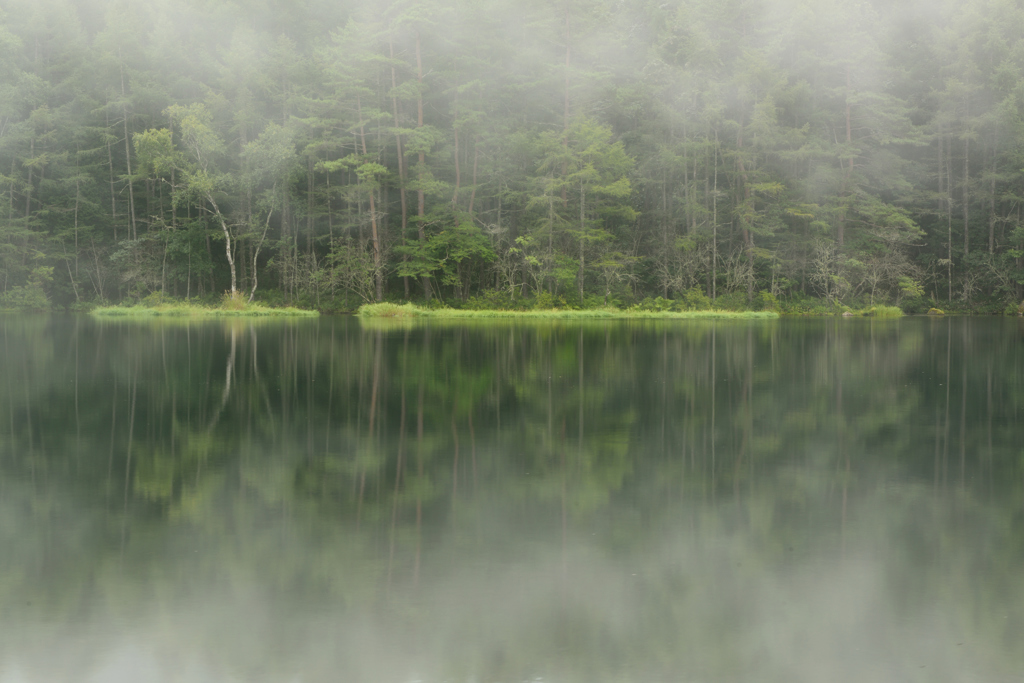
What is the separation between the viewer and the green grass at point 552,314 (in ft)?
131

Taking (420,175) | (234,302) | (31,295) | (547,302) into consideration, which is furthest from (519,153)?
(31,295)

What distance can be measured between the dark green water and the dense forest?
33.1 meters

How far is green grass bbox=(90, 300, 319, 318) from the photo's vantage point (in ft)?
137

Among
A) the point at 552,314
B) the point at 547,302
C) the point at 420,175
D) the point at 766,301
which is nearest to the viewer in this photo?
the point at 552,314

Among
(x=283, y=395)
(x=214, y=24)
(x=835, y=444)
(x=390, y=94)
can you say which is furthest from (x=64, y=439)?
(x=214, y=24)

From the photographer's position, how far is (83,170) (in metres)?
49.4

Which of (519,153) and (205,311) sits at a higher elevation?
(519,153)

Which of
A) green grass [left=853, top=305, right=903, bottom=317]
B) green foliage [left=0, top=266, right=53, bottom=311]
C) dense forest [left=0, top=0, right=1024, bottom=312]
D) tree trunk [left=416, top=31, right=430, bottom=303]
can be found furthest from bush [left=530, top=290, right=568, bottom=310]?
green foliage [left=0, top=266, right=53, bottom=311]

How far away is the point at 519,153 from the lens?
146ft

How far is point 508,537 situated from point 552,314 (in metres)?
35.2

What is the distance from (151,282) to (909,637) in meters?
48.9

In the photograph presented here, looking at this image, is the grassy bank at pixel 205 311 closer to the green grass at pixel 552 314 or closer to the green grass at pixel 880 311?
the green grass at pixel 552 314

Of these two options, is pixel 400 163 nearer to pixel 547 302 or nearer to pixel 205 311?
pixel 547 302

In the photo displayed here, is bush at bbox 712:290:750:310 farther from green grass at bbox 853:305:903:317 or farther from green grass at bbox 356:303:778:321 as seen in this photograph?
green grass at bbox 853:305:903:317
